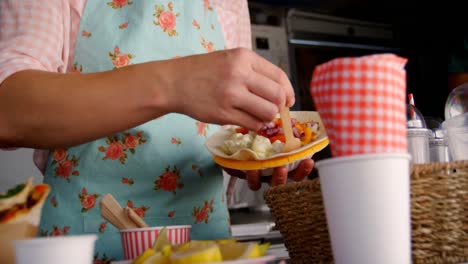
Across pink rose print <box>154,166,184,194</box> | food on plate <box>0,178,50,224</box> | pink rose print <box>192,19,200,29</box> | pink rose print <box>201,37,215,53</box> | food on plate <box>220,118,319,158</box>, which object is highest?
pink rose print <box>192,19,200,29</box>

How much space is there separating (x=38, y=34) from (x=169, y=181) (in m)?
0.41

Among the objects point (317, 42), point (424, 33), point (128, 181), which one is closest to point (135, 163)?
point (128, 181)

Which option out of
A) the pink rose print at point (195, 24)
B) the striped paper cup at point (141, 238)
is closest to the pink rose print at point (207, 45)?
the pink rose print at point (195, 24)

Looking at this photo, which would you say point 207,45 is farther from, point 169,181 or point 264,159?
point 264,159

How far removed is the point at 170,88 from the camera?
2.75ft

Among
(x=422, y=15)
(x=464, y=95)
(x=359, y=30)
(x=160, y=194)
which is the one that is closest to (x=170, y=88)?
(x=160, y=194)

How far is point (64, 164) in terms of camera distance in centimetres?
118

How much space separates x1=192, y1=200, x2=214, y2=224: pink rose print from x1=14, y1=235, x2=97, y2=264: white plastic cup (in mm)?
665

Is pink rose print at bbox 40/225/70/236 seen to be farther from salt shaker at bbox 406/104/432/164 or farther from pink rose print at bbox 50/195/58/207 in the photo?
salt shaker at bbox 406/104/432/164

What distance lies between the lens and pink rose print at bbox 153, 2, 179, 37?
1.27 meters

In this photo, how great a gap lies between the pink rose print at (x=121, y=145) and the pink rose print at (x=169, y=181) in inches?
3.3

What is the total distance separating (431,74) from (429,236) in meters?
3.67

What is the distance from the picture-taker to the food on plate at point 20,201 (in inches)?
24.3

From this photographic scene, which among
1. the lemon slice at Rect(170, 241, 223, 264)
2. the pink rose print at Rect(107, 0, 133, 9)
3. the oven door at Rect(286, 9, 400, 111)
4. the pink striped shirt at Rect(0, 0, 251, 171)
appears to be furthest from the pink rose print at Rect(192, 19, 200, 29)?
the oven door at Rect(286, 9, 400, 111)
